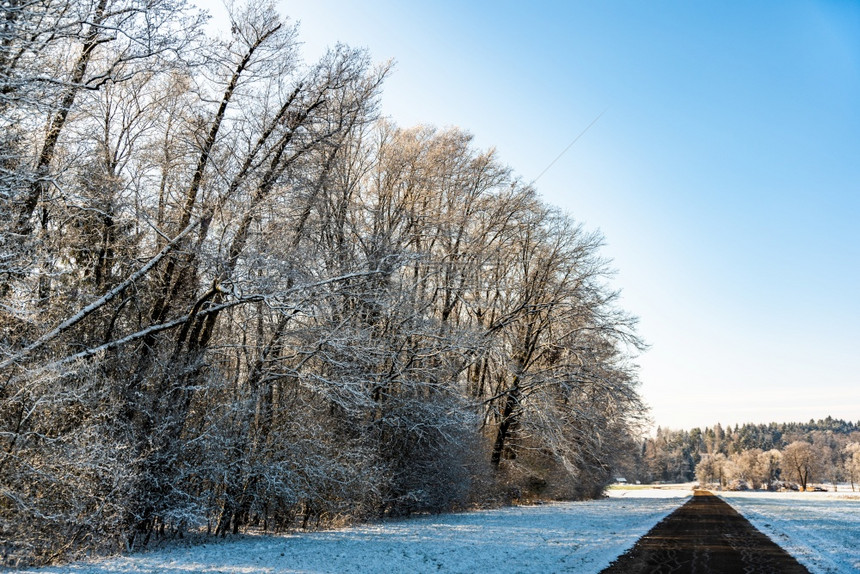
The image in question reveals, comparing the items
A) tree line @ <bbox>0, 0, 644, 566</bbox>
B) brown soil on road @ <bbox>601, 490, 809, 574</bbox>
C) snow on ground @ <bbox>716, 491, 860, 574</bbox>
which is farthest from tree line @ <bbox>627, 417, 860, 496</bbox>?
tree line @ <bbox>0, 0, 644, 566</bbox>

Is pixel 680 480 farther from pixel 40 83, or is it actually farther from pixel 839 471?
pixel 40 83

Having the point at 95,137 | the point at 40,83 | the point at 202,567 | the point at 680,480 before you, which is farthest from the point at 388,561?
the point at 680,480

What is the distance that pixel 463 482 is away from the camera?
20.1 metres

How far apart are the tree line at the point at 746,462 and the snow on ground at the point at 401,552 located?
20.9 metres

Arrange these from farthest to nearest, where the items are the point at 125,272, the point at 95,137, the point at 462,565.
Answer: the point at 125,272 → the point at 95,137 → the point at 462,565

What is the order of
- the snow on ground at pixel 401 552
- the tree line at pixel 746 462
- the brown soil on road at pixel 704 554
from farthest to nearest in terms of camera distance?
the tree line at pixel 746 462 → the brown soil on road at pixel 704 554 → the snow on ground at pixel 401 552

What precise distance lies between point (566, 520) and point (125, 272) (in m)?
14.8

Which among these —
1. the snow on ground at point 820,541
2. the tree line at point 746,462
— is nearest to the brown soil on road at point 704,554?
the snow on ground at point 820,541

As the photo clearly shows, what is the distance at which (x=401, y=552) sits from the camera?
10.5m

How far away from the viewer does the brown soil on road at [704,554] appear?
948 centimetres

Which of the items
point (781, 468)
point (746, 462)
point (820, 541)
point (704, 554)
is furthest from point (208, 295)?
point (781, 468)

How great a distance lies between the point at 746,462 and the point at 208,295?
11337 cm

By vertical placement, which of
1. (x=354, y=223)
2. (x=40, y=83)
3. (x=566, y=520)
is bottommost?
(x=566, y=520)

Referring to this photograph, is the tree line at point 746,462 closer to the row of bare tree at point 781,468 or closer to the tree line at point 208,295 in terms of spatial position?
the row of bare tree at point 781,468
